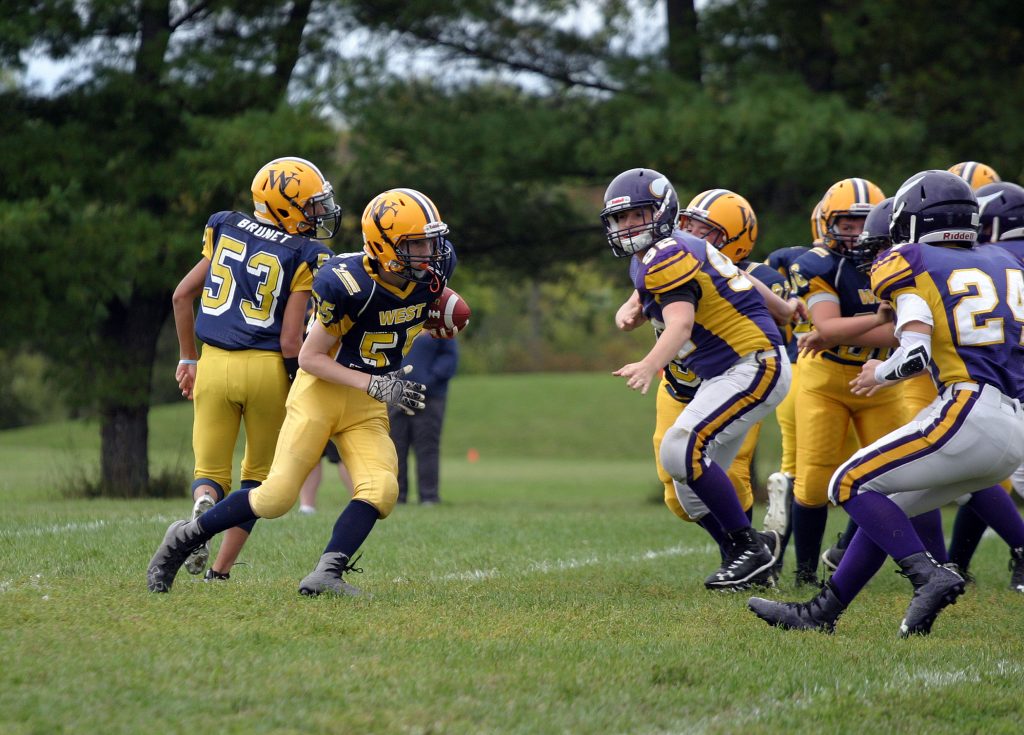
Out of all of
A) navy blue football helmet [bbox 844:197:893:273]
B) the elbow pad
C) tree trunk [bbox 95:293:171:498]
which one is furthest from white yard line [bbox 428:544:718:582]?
tree trunk [bbox 95:293:171:498]

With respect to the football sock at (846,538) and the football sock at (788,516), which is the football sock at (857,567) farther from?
the football sock at (788,516)

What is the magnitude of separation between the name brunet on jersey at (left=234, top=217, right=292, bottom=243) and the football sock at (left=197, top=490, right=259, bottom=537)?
1.23 metres

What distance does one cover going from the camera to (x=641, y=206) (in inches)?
231

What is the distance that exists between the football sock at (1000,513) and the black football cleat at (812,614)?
1.81 meters

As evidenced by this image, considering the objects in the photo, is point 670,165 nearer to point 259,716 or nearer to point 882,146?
point 882,146

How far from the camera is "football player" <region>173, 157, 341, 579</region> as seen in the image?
5.78m

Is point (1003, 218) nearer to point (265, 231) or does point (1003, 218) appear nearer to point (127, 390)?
point (265, 231)

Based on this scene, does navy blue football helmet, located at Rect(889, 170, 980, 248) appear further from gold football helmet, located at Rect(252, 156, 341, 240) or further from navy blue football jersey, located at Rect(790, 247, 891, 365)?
gold football helmet, located at Rect(252, 156, 341, 240)

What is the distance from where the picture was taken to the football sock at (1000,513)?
639cm

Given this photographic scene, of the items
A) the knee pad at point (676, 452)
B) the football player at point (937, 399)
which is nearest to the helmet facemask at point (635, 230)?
the knee pad at point (676, 452)

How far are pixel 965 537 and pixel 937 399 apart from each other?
2.42m

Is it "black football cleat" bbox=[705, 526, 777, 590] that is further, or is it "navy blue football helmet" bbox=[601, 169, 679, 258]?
"black football cleat" bbox=[705, 526, 777, 590]

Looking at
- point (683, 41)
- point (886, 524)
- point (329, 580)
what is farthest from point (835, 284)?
point (683, 41)

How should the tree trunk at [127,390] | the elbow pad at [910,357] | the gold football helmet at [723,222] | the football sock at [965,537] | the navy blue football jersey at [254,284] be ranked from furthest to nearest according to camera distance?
the tree trunk at [127,390] < the football sock at [965,537] < the gold football helmet at [723,222] < the navy blue football jersey at [254,284] < the elbow pad at [910,357]
